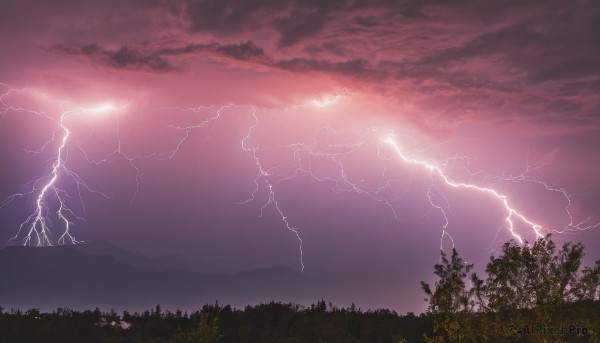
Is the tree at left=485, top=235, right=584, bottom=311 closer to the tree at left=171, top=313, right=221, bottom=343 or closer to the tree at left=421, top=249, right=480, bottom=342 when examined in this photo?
the tree at left=421, top=249, right=480, bottom=342

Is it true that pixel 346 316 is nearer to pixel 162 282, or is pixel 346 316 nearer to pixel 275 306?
pixel 275 306

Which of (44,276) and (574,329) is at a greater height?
(44,276)

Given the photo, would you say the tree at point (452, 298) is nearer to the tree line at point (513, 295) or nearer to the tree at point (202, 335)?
the tree line at point (513, 295)

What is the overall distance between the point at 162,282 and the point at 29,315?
580 feet

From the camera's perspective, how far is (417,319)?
28.4m

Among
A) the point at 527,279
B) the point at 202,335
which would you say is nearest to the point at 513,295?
the point at 527,279

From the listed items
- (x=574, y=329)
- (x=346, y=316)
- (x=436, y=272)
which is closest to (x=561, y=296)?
(x=574, y=329)

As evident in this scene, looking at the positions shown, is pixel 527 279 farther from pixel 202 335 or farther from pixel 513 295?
pixel 202 335

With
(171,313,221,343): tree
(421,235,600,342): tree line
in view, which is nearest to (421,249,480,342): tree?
(421,235,600,342): tree line

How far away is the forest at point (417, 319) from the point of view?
48.7 feet

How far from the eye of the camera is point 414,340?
2597 centimetres

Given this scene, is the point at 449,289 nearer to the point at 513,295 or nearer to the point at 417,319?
the point at 513,295

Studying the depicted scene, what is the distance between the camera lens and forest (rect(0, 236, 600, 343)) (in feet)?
48.7

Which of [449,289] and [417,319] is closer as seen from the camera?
[449,289]
